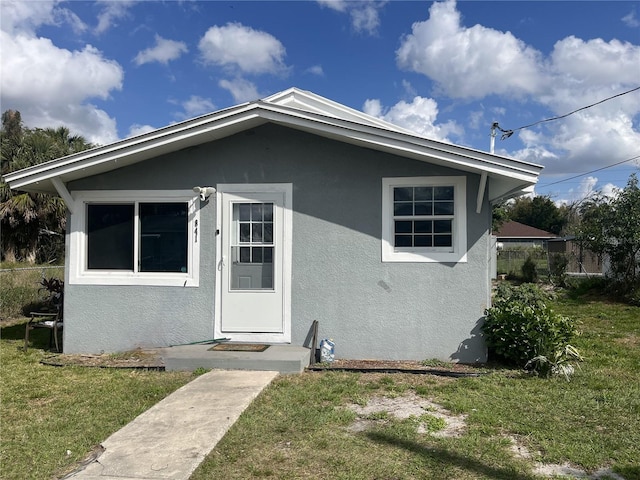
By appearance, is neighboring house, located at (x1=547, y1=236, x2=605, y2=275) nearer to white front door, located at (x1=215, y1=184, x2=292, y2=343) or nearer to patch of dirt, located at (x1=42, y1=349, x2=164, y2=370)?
white front door, located at (x1=215, y1=184, x2=292, y2=343)

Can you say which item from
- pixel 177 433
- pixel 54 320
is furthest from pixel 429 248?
pixel 54 320

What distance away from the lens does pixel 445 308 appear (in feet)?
21.7

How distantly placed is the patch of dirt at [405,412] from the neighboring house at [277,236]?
63.8 inches

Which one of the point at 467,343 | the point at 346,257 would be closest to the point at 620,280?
the point at 467,343

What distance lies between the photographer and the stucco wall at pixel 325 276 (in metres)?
6.61

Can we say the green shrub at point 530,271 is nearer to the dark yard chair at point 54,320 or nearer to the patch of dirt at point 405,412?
the patch of dirt at point 405,412

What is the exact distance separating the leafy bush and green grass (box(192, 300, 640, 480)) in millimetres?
263

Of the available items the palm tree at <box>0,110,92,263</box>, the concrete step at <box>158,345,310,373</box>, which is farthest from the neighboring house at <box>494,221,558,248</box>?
the concrete step at <box>158,345,310,373</box>

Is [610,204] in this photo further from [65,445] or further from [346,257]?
[65,445]

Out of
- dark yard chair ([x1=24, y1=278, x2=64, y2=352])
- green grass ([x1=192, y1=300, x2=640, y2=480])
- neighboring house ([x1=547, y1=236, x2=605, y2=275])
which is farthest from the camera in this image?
neighboring house ([x1=547, y1=236, x2=605, y2=275])

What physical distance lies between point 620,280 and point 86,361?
13.8 m

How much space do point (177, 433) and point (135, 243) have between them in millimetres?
3735

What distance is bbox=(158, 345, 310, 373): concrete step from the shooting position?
19.7 ft

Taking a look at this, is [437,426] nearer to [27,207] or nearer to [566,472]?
[566,472]
